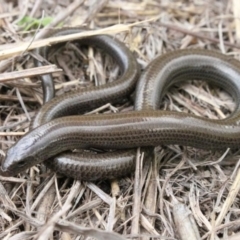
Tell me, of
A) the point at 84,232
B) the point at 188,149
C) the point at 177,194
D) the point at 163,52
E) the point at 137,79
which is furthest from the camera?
the point at 163,52

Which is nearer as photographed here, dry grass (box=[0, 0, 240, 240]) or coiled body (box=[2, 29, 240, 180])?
dry grass (box=[0, 0, 240, 240])

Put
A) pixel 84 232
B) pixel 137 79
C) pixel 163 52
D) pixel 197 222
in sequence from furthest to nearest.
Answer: pixel 163 52, pixel 137 79, pixel 197 222, pixel 84 232

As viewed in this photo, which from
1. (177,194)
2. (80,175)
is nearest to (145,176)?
(177,194)

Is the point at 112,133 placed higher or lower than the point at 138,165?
higher

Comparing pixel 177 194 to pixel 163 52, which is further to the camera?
pixel 163 52

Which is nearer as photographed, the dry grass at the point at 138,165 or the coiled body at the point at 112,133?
the dry grass at the point at 138,165

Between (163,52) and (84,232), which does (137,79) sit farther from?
(84,232)

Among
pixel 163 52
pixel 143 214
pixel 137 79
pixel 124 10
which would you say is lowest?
pixel 143 214

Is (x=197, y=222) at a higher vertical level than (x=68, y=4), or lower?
lower
